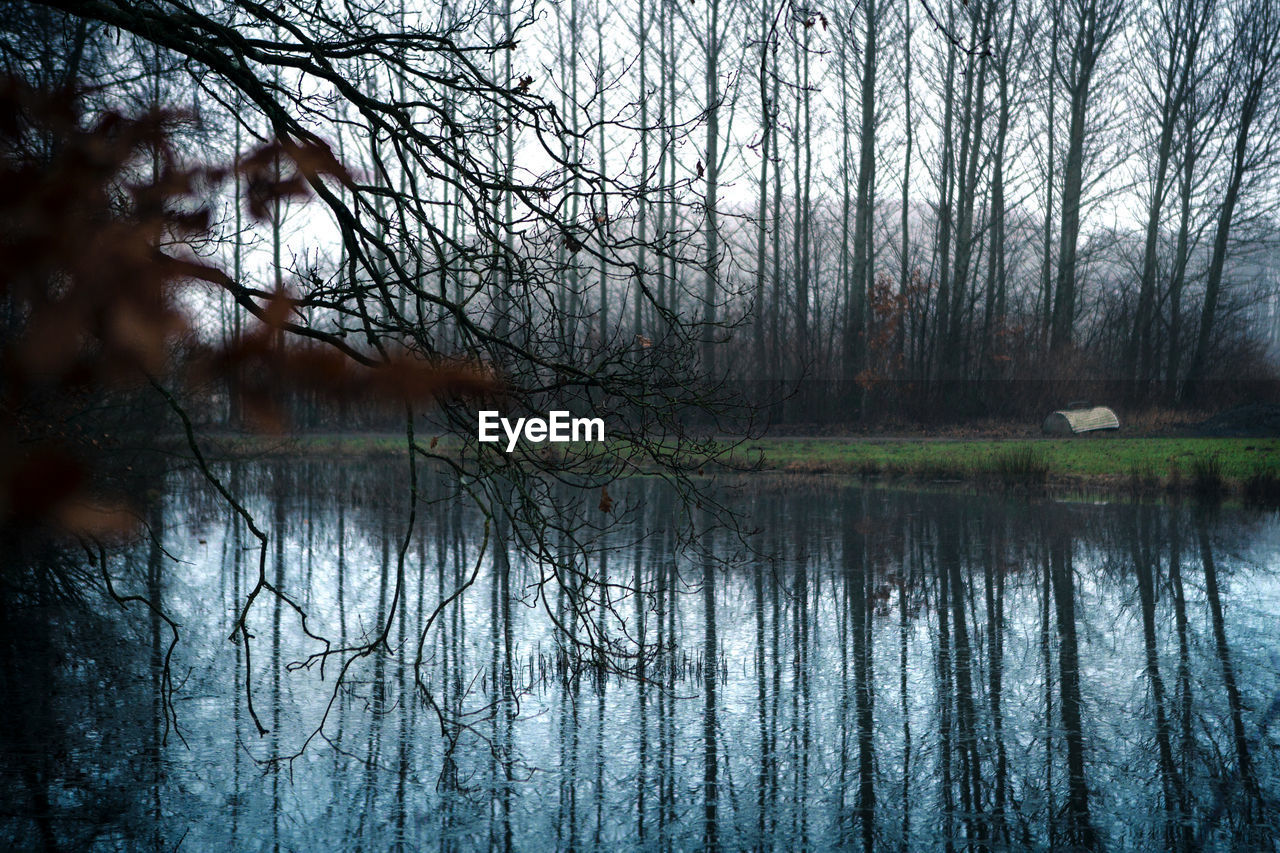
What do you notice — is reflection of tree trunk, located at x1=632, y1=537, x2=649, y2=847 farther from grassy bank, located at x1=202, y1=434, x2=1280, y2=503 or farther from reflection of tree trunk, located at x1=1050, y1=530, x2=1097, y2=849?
grassy bank, located at x1=202, y1=434, x2=1280, y2=503

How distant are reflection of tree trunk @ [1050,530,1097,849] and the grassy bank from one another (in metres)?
3.74

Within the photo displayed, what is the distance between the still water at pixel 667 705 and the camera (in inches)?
159

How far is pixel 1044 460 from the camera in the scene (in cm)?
1550

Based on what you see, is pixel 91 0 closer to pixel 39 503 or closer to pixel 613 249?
pixel 613 249

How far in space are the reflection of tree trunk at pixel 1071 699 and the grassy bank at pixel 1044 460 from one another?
3737mm

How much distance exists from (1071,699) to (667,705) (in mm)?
1983

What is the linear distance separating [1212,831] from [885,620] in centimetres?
320

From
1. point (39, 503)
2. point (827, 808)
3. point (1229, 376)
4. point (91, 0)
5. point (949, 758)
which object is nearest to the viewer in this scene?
point (39, 503)

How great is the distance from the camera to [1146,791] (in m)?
4.30

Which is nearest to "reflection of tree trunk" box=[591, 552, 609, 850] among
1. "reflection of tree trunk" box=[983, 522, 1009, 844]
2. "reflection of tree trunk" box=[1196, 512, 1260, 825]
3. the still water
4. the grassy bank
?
the still water

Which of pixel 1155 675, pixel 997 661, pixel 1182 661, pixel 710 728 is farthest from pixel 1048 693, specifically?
pixel 710 728

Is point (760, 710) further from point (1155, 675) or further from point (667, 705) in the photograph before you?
point (1155, 675)

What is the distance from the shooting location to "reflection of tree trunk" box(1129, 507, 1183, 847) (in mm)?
4113

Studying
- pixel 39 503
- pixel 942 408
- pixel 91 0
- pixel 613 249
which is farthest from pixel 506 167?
pixel 942 408
